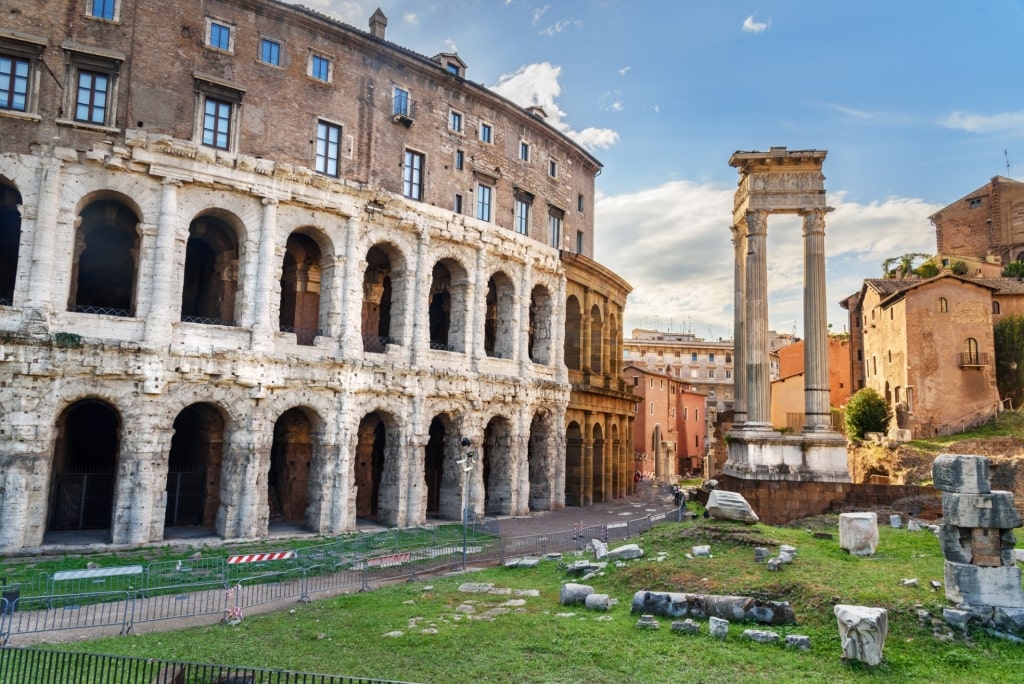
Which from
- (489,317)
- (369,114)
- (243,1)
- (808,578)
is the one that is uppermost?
(243,1)

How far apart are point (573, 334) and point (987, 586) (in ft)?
86.1

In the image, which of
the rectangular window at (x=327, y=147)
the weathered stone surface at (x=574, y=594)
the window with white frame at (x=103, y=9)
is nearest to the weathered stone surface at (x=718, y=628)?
the weathered stone surface at (x=574, y=594)

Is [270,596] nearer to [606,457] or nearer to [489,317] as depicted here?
Result: [489,317]

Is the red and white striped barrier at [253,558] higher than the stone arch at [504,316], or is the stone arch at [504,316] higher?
the stone arch at [504,316]

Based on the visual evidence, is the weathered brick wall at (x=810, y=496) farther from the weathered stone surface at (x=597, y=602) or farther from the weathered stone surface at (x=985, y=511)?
the weathered stone surface at (x=597, y=602)

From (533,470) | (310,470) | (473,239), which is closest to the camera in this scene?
(310,470)

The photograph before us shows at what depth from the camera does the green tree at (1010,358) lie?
138 ft

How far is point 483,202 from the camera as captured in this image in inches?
1186

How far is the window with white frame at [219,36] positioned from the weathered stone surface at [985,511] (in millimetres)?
23216

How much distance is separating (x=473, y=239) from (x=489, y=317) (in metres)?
6.79

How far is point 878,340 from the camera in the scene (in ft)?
155

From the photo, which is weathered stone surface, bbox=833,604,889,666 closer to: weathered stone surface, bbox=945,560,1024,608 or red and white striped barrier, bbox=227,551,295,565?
weathered stone surface, bbox=945,560,1024,608

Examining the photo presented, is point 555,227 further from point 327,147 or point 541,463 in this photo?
point 327,147

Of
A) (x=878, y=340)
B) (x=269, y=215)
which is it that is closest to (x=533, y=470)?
(x=269, y=215)
